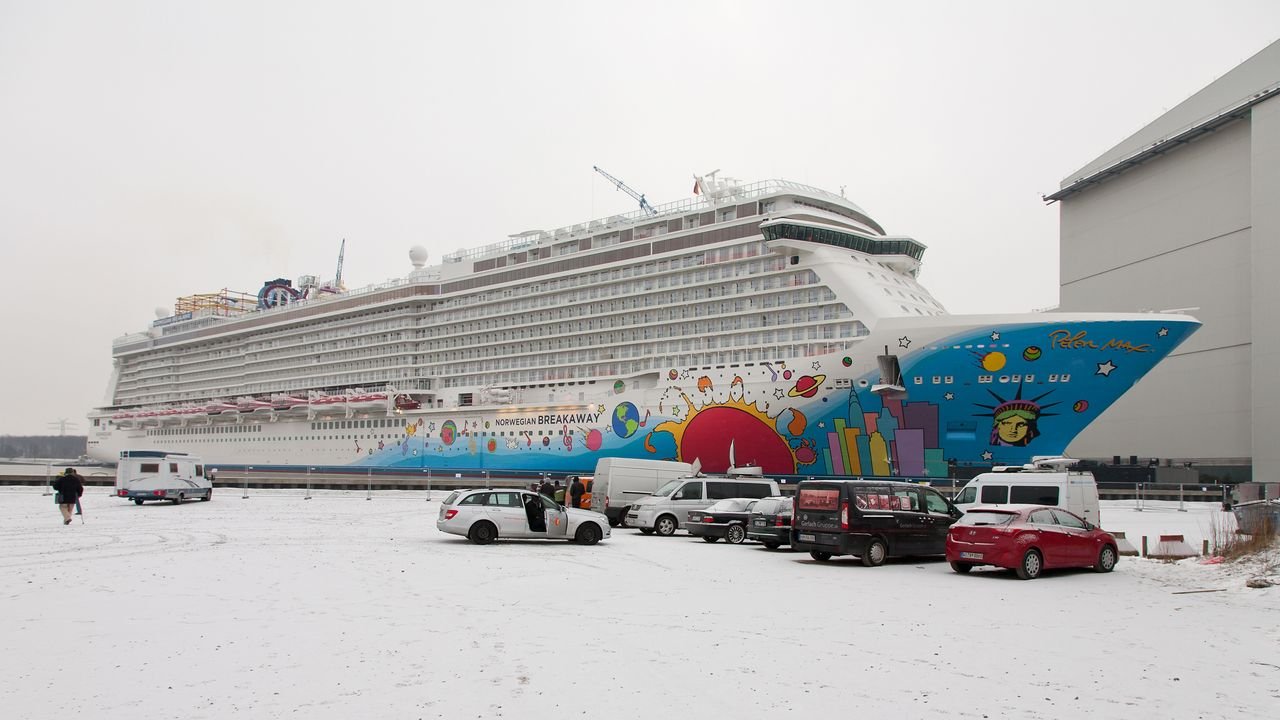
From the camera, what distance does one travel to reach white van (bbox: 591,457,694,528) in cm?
2230

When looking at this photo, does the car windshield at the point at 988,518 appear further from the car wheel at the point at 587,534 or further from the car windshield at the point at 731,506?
the car wheel at the point at 587,534

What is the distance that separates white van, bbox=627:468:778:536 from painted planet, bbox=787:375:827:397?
997 cm

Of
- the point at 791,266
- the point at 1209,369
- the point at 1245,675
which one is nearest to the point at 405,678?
the point at 1245,675

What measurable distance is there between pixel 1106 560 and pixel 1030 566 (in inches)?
67.0

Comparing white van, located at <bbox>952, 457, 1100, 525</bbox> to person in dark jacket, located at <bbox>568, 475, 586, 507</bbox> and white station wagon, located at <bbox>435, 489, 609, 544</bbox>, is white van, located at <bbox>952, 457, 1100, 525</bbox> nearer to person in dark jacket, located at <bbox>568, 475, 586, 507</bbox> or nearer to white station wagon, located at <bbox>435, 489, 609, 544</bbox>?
white station wagon, located at <bbox>435, 489, 609, 544</bbox>

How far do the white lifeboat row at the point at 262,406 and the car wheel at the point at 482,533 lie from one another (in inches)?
1306

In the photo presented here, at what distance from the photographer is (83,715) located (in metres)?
5.26

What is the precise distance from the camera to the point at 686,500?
20.1 meters

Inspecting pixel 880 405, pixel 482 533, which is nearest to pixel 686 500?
pixel 482 533

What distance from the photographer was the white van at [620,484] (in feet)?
73.2

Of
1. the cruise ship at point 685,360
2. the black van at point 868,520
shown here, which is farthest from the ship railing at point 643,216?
the black van at point 868,520

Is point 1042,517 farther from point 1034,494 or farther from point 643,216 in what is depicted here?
point 643,216

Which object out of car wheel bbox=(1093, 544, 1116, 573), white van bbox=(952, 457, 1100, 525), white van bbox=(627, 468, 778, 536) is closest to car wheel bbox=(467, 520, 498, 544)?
white van bbox=(627, 468, 778, 536)

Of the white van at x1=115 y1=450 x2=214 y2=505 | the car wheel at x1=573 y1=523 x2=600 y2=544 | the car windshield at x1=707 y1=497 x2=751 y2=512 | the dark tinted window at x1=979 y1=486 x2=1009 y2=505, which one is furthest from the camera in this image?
the white van at x1=115 y1=450 x2=214 y2=505
